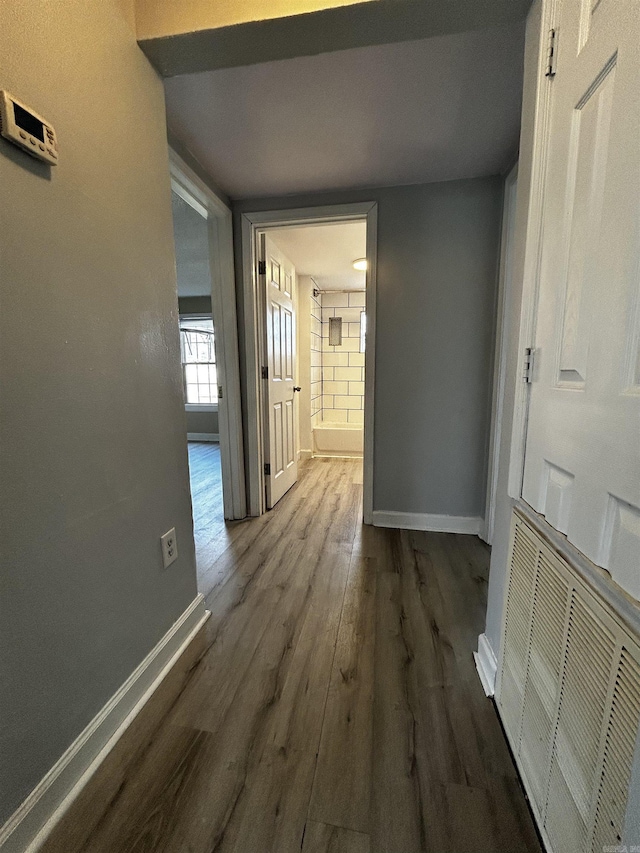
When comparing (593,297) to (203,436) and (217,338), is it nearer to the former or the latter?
(217,338)

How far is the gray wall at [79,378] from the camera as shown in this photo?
0.74m

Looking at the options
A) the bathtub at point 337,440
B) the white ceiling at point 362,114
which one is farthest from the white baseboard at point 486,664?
the bathtub at point 337,440

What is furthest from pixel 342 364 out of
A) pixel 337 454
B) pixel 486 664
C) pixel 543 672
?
pixel 543 672

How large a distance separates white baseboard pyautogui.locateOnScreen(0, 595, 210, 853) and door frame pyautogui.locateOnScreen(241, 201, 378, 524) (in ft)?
4.31

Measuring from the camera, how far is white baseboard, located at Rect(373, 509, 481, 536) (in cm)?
231

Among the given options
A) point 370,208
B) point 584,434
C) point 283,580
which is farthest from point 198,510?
point 584,434

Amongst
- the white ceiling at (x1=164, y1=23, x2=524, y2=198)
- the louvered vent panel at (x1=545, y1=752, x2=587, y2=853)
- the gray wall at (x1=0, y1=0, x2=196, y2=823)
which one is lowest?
the louvered vent panel at (x1=545, y1=752, x2=587, y2=853)

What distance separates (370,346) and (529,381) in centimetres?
142

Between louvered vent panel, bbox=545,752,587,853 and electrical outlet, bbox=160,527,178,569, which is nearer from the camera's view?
louvered vent panel, bbox=545,752,587,853

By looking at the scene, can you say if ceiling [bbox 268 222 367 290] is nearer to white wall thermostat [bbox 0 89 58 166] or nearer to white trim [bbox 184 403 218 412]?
white wall thermostat [bbox 0 89 58 166]

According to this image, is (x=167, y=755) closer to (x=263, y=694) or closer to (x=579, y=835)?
(x=263, y=694)

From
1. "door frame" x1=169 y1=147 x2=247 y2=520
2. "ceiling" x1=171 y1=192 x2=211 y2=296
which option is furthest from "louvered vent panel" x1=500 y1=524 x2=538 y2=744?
"ceiling" x1=171 y1=192 x2=211 y2=296

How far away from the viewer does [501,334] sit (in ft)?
6.55

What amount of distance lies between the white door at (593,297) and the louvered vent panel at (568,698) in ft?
0.32
